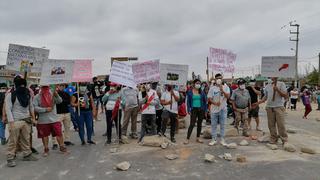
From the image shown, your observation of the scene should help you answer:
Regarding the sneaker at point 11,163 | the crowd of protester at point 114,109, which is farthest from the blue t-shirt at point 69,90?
the sneaker at point 11,163

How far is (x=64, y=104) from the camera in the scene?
9352 mm

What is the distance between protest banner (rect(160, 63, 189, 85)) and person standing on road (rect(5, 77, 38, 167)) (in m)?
3.65

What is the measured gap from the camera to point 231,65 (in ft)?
35.9

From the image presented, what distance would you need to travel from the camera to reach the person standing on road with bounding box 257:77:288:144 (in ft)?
28.7

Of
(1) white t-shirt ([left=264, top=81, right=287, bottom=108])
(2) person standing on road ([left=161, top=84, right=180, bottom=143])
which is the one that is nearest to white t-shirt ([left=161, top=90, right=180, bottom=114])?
(2) person standing on road ([left=161, top=84, right=180, bottom=143])

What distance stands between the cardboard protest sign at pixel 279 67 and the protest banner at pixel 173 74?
87.2 inches

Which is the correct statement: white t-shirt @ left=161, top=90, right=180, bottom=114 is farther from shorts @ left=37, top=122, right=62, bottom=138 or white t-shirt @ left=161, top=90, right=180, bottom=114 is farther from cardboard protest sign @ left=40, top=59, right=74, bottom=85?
shorts @ left=37, top=122, right=62, bottom=138

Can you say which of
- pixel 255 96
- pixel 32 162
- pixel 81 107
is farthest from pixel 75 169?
pixel 255 96

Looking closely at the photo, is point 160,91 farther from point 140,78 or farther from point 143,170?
point 143,170

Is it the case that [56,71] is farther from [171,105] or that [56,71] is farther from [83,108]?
[171,105]

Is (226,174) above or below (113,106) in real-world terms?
below

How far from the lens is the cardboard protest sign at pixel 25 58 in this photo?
8461 millimetres

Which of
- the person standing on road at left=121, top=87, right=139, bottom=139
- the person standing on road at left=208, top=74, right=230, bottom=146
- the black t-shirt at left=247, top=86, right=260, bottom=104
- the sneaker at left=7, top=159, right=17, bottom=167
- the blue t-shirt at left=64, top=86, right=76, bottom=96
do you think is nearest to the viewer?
the sneaker at left=7, top=159, right=17, bottom=167

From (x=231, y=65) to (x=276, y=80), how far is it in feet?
7.18
